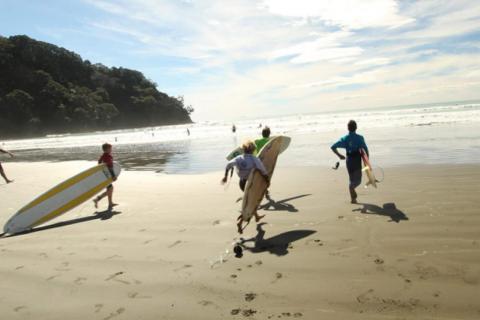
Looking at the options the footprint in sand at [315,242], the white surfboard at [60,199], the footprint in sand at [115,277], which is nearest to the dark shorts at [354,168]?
the footprint in sand at [315,242]

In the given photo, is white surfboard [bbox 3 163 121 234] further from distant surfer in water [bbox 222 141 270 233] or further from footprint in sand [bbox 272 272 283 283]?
footprint in sand [bbox 272 272 283 283]

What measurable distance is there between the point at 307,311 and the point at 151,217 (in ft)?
14.8

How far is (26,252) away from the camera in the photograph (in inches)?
217

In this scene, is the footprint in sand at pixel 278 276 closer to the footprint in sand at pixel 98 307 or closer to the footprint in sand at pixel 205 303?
the footprint in sand at pixel 205 303

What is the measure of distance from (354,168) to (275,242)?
290 cm

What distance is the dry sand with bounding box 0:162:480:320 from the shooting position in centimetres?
342

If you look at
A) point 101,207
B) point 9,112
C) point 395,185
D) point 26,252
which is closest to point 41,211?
point 101,207

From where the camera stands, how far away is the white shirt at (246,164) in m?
6.14

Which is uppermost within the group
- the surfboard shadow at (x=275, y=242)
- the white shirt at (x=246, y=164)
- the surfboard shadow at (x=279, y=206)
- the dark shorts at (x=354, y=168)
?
the white shirt at (x=246, y=164)

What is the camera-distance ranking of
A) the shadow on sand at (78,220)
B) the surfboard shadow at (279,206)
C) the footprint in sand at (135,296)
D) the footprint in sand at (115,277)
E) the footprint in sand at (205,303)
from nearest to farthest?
1. the footprint in sand at (205,303)
2. the footprint in sand at (135,296)
3. the footprint in sand at (115,277)
4. the shadow on sand at (78,220)
5. the surfboard shadow at (279,206)

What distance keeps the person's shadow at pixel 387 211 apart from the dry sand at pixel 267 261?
0.11ft

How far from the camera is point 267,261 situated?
4.52 m

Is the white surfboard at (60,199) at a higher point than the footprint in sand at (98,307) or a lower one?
higher

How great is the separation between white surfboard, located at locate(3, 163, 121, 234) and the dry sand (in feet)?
0.90
